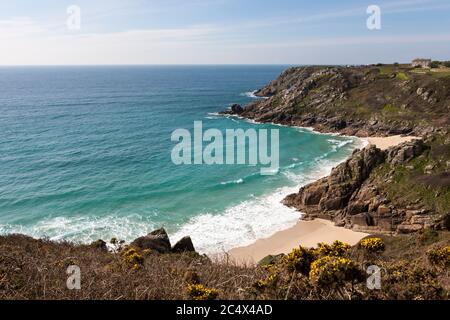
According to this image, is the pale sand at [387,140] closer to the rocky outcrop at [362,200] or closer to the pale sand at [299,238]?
the rocky outcrop at [362,200]

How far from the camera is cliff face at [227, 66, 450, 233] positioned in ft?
120

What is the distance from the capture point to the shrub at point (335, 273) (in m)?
8.55

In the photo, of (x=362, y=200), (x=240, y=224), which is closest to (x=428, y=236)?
(x=362, y=200)

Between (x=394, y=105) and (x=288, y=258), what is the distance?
81012mm

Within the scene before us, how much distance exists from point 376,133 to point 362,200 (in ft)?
133

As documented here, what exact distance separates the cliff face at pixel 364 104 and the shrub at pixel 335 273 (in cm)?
6878

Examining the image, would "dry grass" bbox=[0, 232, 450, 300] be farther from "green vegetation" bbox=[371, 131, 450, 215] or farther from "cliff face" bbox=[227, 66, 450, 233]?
"green vegetation" bbox=[371, 131, 450, 215]

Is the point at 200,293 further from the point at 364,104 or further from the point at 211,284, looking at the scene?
the point at 364,104

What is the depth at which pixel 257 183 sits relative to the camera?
50.5 m

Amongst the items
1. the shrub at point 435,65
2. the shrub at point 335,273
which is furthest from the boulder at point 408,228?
the shrub at point 435,65

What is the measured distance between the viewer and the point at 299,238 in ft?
118

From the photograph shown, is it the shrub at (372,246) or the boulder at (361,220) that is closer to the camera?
the shrub at (372,246)

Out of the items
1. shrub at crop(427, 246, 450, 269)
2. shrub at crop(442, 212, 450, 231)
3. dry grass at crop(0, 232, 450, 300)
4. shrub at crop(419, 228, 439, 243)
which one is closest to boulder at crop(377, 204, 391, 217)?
shrub at crop(442, 212, 450, 231)
